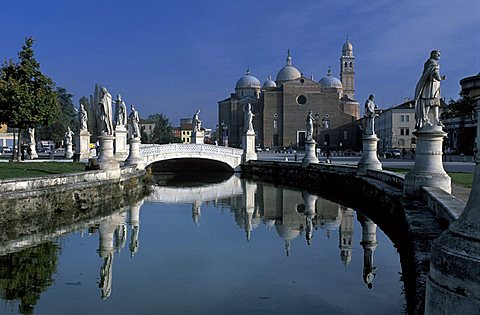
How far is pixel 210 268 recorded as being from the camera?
979 cm

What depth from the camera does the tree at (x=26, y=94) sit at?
25.0 m

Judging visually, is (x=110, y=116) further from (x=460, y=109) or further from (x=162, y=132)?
(x=162, y=132)

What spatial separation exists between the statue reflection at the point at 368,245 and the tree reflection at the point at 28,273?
540 cm

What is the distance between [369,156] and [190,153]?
61.9 feet

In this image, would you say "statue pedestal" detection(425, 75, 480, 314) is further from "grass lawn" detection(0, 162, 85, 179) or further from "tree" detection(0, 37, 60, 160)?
"tree" detection(0, 37, 60, 160)

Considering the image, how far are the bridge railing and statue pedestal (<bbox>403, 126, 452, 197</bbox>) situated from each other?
24.7 meters

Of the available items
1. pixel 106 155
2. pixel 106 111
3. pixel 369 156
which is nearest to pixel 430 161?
pixel 369 156

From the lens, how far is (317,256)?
35.1 feet

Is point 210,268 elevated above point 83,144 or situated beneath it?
situated beneath

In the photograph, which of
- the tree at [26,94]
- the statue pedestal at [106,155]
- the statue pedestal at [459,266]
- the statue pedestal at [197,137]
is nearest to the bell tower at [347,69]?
the statue pedestal at [197,137]

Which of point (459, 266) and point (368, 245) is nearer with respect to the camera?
point (459, 266)

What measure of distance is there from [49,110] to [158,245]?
17.4m

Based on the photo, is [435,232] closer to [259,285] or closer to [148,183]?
[259,285]

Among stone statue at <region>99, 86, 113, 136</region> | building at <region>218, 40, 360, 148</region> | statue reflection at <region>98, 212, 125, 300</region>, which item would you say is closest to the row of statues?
stone statue at <region>99, 86, 113, 136</region>
